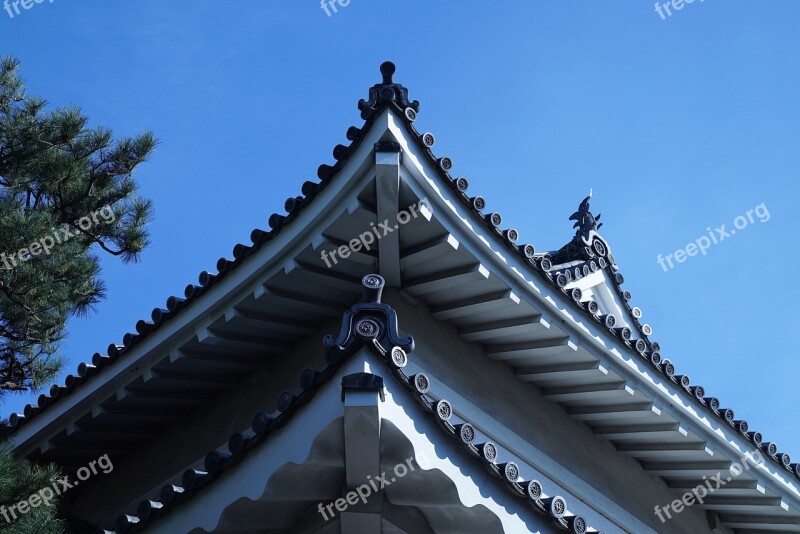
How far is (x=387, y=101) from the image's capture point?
27.4 feet

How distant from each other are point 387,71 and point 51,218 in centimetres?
304

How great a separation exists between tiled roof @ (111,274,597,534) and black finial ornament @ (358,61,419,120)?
1.86 m

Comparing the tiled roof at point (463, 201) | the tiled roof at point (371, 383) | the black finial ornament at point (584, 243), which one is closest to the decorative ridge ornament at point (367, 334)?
the tiled roof at point (371, 383)

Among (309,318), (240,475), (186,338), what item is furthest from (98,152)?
(240,475)

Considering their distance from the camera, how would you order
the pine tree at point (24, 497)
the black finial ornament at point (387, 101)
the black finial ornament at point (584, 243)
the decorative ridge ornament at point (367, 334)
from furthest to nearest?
the black finial ornament at point (584, 243)
the black finial ornament at point (387, 101)
the pine tree at point (24, 497)
the decorative ridge ornament at point (367, 334)

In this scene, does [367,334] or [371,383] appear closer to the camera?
[371,383]

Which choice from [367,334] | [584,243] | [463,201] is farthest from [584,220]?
[367,334]

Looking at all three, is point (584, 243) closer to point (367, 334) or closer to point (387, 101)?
point (387, 101)

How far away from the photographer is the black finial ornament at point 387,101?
27.4ft

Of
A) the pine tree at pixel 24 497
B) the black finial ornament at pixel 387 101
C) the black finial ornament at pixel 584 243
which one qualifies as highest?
the black finial ornament at pixel 584 243

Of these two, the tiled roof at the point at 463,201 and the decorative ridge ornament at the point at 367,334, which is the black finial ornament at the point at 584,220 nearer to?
the tiled roof at the point at 463,201

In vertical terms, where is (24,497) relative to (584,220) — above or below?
below

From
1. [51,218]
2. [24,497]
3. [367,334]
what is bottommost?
[24,497]

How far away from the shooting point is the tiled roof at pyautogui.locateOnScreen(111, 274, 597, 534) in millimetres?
6633
